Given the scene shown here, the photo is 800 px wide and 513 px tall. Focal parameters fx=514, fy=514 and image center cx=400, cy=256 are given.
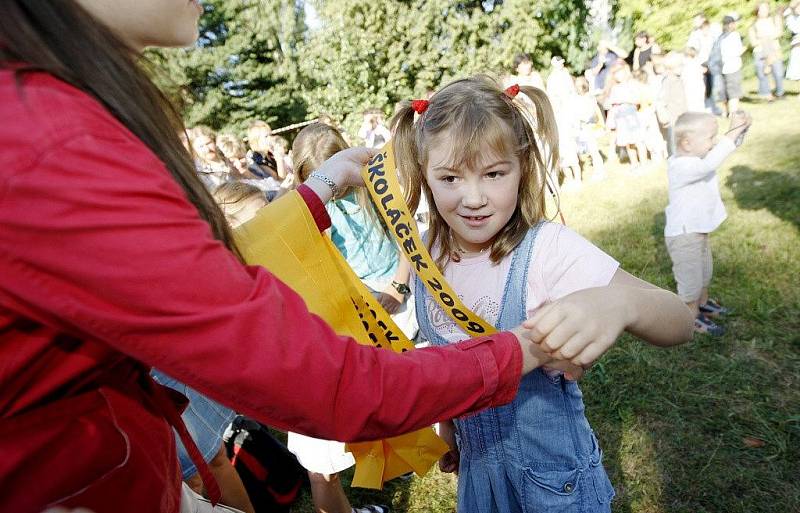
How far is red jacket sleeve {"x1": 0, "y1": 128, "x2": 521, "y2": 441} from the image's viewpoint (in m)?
0.66

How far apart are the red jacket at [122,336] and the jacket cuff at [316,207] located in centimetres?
83

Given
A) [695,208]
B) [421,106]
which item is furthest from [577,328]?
[695,208]

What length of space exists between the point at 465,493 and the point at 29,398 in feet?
4.75

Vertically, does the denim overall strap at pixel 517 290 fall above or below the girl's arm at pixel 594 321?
below

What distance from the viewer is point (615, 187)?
27.3 feet

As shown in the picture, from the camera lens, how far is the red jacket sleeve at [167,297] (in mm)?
656

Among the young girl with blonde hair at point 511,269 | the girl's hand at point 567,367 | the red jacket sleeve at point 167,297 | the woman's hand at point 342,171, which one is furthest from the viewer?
the woman's hand at point 342,171

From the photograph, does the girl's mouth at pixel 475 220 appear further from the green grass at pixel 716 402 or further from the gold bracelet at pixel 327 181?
the green grass at pixel 716 402

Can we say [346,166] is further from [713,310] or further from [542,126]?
[713,310]

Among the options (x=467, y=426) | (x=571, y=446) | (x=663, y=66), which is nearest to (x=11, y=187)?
(x=467, y=426)

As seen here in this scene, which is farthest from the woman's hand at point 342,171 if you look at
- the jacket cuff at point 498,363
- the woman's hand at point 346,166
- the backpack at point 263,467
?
the backpack at point 263,467

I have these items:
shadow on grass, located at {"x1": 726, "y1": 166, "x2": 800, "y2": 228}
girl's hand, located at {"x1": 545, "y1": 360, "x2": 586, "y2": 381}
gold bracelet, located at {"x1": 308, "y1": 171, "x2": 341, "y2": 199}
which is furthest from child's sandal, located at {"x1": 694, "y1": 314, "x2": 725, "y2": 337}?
gold bracelet, located at {"x1": 308, "y1": 171, "x2": 341, "y2": 199}

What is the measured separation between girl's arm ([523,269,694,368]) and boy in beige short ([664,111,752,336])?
3.03m

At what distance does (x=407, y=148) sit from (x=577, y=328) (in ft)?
3.61
